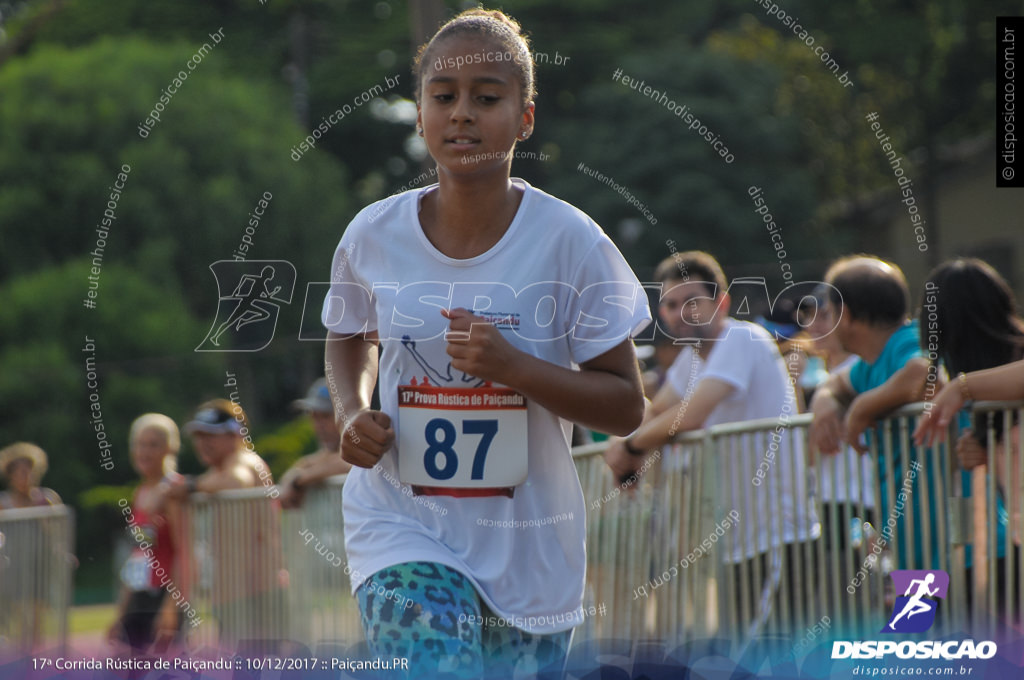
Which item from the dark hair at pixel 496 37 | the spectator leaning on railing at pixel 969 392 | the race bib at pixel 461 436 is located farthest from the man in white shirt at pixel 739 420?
the dark hair at pixel 496 37

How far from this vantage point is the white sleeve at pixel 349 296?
9.87ft

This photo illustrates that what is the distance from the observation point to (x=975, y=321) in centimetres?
422

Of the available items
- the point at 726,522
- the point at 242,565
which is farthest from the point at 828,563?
the point at 242,565

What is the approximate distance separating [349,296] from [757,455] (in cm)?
241

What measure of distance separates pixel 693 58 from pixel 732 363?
16622 mm

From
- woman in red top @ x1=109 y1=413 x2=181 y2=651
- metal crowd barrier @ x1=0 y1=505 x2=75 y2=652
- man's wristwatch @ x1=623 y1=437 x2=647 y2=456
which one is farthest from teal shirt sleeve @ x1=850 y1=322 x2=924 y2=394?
metal crowd barrier @ x1=0 y1=505 x2=75 y2=652

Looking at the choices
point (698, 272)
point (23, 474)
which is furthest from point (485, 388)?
point (23, 474)

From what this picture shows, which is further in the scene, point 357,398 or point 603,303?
point 357,398

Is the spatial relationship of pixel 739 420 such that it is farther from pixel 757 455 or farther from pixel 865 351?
pixel 865 351

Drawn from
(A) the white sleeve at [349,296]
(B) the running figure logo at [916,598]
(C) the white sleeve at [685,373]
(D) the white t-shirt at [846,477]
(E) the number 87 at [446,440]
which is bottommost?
(B) the running figure logo at [916,598]

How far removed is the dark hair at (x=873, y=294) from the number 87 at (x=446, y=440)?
236 cm

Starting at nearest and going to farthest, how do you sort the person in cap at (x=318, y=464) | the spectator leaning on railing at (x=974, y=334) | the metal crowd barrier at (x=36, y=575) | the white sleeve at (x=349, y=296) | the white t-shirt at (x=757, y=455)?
the white sleeve at (x=349, y=296), the spectator leaning on railing at (x=974, y=334), the white t-shirt at (x=757, y=455), the person in cap at (x=318, y=464), the metal crowd barrier at (x=36, y=575)

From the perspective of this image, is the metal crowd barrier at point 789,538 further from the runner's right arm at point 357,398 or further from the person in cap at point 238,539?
the runner's right arm at point 357,398

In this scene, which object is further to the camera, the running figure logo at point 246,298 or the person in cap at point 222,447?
the person in cap at point 222,447
